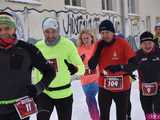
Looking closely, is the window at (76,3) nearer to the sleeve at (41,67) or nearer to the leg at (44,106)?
the leg at (44,106)

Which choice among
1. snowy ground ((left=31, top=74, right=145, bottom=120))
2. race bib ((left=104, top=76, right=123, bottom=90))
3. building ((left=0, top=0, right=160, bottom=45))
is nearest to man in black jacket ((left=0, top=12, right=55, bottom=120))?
Result: race bib ((left=104, top=76, right=123, bottom=90))

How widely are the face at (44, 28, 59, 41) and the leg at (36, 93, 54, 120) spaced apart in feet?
2.17

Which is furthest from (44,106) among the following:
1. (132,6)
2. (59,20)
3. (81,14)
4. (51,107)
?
(132,6)

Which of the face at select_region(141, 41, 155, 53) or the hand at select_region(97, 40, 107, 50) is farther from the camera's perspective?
the face at select_region(141, 41, 155, 53)

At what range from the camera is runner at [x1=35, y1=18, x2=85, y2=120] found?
19.7 ft

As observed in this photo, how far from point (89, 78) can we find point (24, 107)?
4.13m

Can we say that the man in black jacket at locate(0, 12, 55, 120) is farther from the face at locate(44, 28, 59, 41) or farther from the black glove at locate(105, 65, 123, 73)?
the black glove at locate(105, 65, 123, 73)

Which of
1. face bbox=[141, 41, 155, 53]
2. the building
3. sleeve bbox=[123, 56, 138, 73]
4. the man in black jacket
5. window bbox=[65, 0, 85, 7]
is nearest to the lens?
the man in black jacket

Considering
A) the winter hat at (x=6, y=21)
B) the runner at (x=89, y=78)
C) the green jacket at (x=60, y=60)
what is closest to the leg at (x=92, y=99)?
the runner at (x=89, y=78)

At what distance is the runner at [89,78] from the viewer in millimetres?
8305

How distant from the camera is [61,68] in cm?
605

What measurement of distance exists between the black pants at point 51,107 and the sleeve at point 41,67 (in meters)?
1.46

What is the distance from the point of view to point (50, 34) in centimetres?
607

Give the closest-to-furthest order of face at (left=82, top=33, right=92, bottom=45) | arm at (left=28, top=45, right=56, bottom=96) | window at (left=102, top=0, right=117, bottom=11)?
arm at (left=28, top=45, right=56, bottom=96)
face at (left=82, top=33, right=92, bottom=45)
window at (left=102, top=0, right=117, bottom=11)
